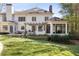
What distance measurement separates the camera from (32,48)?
4.82 m

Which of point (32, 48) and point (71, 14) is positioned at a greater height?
point (71, 14)

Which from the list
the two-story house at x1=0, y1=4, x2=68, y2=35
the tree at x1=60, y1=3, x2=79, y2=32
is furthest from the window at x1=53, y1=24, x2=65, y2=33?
the tree at x1=60, y1=3, x2=79, y2=32

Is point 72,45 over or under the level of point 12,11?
under

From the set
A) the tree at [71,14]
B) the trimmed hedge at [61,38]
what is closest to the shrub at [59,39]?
the trimmed hedge at [61,38]

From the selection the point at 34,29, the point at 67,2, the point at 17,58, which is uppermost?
the point at 67,2

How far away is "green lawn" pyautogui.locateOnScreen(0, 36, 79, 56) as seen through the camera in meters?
4.80

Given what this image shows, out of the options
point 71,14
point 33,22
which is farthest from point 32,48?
point 71,14

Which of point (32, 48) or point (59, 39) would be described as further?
point (59, 39)

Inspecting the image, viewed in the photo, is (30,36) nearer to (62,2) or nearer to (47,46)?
(47,46)

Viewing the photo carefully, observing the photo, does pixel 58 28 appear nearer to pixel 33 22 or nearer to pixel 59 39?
pixel 59 39

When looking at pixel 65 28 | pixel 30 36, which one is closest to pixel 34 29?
pixel 30 36

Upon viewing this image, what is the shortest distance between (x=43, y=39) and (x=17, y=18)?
1.47ft

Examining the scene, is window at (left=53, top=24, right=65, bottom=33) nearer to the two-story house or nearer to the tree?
the two-story house

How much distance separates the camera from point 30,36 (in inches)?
194
